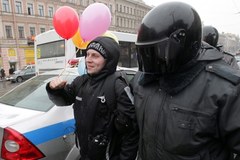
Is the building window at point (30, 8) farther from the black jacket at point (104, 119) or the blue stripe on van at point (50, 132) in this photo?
the black jacket at point (104, 119)

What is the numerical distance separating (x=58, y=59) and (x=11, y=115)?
6.49m

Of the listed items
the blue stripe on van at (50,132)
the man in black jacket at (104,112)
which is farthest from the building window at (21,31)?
the man in black jacket at (104,112)

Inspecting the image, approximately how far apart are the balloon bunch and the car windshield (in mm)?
553

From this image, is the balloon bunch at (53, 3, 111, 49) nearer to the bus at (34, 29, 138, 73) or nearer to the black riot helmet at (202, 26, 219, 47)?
the black riot helmet at (202, 26, 219, 47)

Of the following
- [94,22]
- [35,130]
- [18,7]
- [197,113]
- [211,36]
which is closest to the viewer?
[197,113]

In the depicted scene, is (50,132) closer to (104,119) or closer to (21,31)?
(104,119)

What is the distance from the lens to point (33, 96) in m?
2.76

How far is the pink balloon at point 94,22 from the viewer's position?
255 centimetres

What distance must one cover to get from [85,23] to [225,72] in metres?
1.80

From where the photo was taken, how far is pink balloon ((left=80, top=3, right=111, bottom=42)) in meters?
2.55

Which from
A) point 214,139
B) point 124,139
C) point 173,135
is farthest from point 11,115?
point 214,139

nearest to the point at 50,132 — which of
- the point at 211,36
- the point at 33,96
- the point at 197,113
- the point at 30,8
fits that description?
the point at 33,96

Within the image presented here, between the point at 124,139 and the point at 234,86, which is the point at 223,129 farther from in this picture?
the point at 124,139

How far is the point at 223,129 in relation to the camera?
1.09 m
